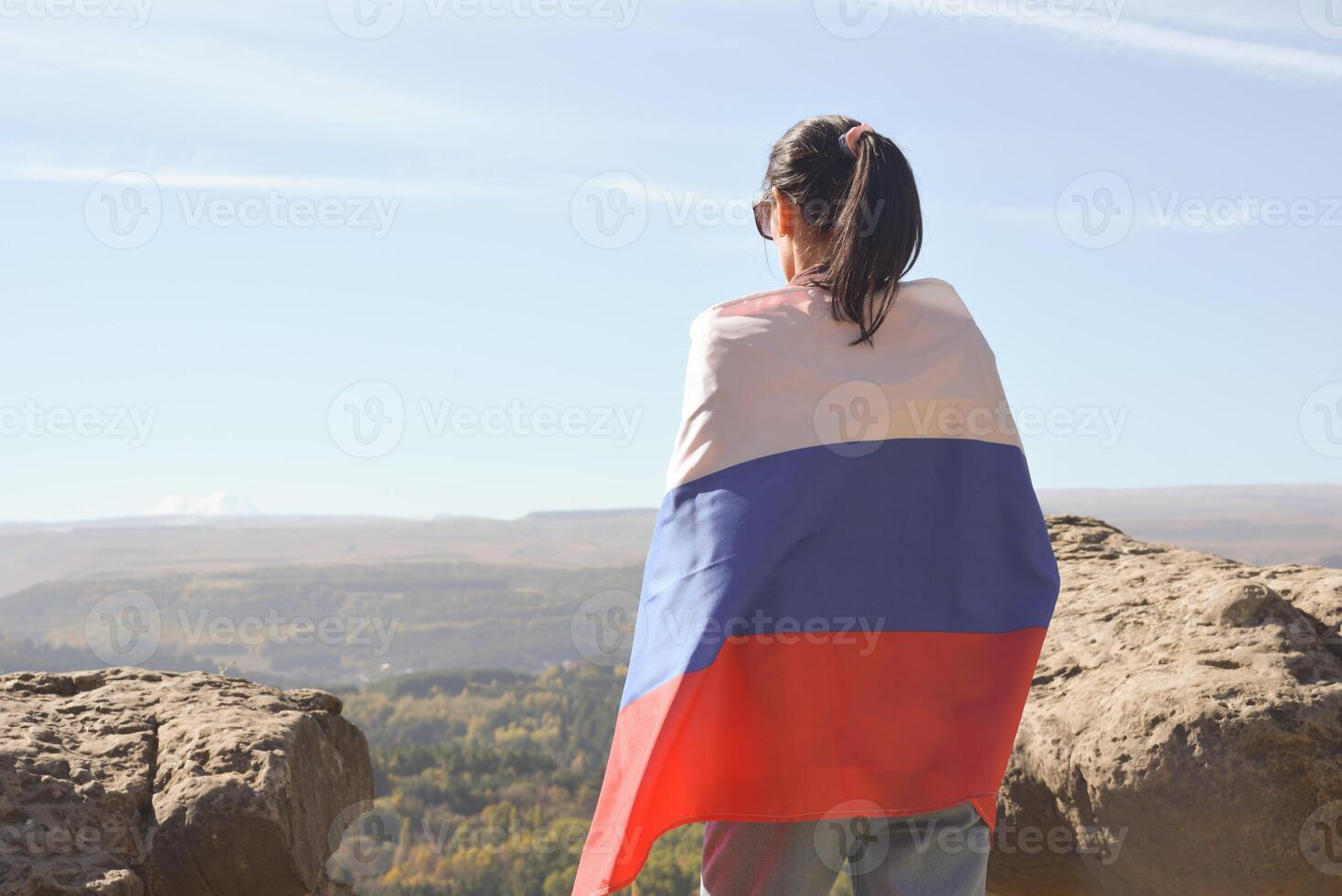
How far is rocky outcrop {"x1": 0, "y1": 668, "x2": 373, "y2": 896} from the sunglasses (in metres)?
A: 1.42

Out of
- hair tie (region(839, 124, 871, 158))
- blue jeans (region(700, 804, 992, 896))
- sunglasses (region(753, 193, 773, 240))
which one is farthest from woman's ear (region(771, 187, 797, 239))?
blue jeans (region(700, 804, 992, 896))

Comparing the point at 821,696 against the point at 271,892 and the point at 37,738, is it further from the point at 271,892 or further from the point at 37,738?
the point at 37,738

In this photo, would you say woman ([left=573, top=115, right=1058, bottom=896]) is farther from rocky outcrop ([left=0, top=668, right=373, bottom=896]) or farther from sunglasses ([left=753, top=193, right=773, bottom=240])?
rocky outcrop ([left=0, top=668, right=373, bottom=896])

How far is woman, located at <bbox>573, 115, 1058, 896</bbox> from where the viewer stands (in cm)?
216

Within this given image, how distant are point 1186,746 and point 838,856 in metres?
0.88

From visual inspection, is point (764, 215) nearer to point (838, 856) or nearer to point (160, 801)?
point (838, 856)

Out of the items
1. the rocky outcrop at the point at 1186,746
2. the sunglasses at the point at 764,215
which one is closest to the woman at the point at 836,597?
the sunglasses at the point at 764,215

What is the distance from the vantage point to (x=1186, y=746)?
103 inches

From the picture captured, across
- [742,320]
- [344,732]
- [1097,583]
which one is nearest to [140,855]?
[344,732]

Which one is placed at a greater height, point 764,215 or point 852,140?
point 852,140

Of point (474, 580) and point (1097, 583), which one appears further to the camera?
point (474, 580)

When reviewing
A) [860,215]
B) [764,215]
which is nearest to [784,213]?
[764,215]

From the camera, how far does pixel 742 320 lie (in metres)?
2.21

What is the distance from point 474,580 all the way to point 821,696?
38674mm
